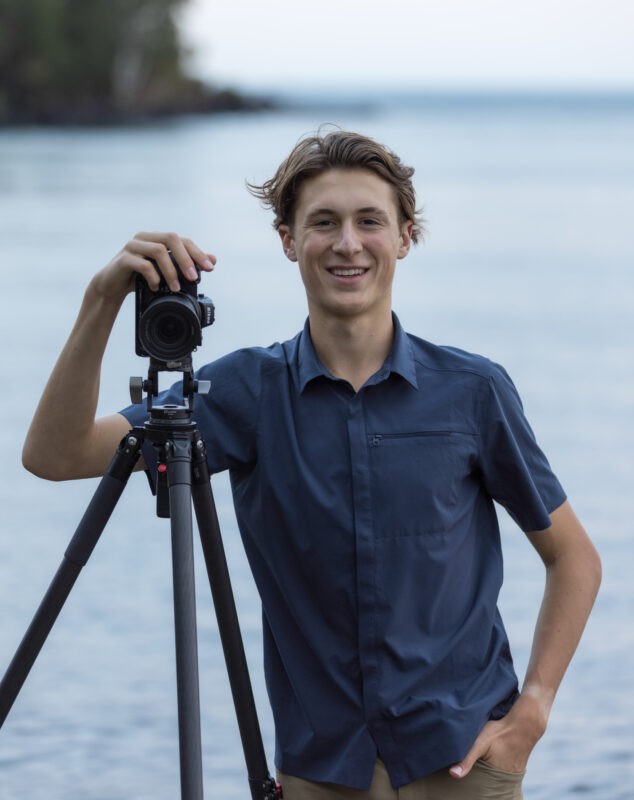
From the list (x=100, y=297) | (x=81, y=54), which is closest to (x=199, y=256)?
(x=100, y=297)

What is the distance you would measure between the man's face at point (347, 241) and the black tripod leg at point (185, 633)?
1.07 feet

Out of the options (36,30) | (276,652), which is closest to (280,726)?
(276,652)

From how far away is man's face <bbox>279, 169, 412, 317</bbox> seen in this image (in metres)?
1.86

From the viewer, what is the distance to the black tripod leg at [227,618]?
1.82 m

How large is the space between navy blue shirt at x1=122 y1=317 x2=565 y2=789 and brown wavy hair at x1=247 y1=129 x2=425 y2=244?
0.69 ft

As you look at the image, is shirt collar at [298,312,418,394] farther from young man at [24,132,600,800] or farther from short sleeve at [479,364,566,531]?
short sleeve at [479,364,566,531]

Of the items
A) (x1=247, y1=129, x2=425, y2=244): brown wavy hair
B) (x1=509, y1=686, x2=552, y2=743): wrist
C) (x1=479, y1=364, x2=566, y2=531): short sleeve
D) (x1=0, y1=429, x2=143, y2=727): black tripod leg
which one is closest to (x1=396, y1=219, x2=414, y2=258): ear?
(x1=247, y1=129, x2=425, y2=244): brown wavy hair

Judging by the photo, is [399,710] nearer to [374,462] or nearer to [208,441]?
[374,462]

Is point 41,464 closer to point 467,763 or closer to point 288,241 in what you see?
point 288,241

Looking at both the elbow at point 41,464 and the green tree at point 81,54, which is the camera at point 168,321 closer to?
the elbow at point 41,464

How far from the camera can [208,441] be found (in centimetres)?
191

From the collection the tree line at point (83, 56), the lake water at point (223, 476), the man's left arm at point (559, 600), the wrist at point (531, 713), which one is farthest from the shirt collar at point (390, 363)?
the tree line at point (83, 56)

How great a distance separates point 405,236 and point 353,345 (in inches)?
8.0

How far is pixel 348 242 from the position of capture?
1841 millimetres
